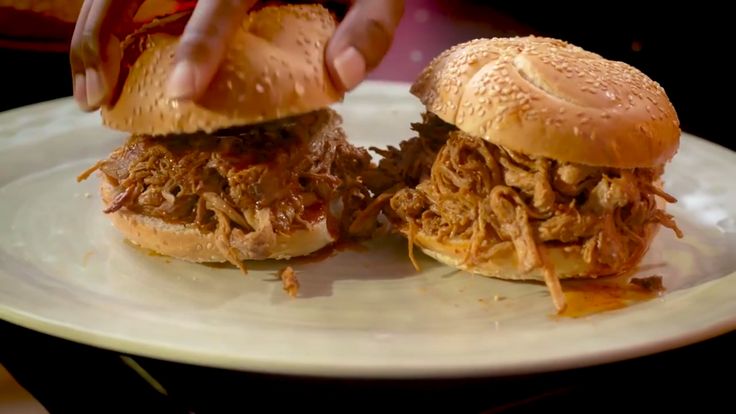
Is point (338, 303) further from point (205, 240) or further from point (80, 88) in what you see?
point (80, 88)

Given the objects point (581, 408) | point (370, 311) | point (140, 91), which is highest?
point (140, 91)

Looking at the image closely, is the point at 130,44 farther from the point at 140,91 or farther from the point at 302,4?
the point at 302,4

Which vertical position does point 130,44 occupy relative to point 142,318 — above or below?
above

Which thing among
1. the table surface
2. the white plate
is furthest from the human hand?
the table surface

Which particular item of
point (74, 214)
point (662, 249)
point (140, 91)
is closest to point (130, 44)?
point (140, 91)

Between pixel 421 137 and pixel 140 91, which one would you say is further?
pixel 421 137

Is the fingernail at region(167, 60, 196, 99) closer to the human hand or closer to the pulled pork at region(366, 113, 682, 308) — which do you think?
the human hand

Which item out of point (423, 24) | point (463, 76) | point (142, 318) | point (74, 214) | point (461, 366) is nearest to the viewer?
point (461, 366)
